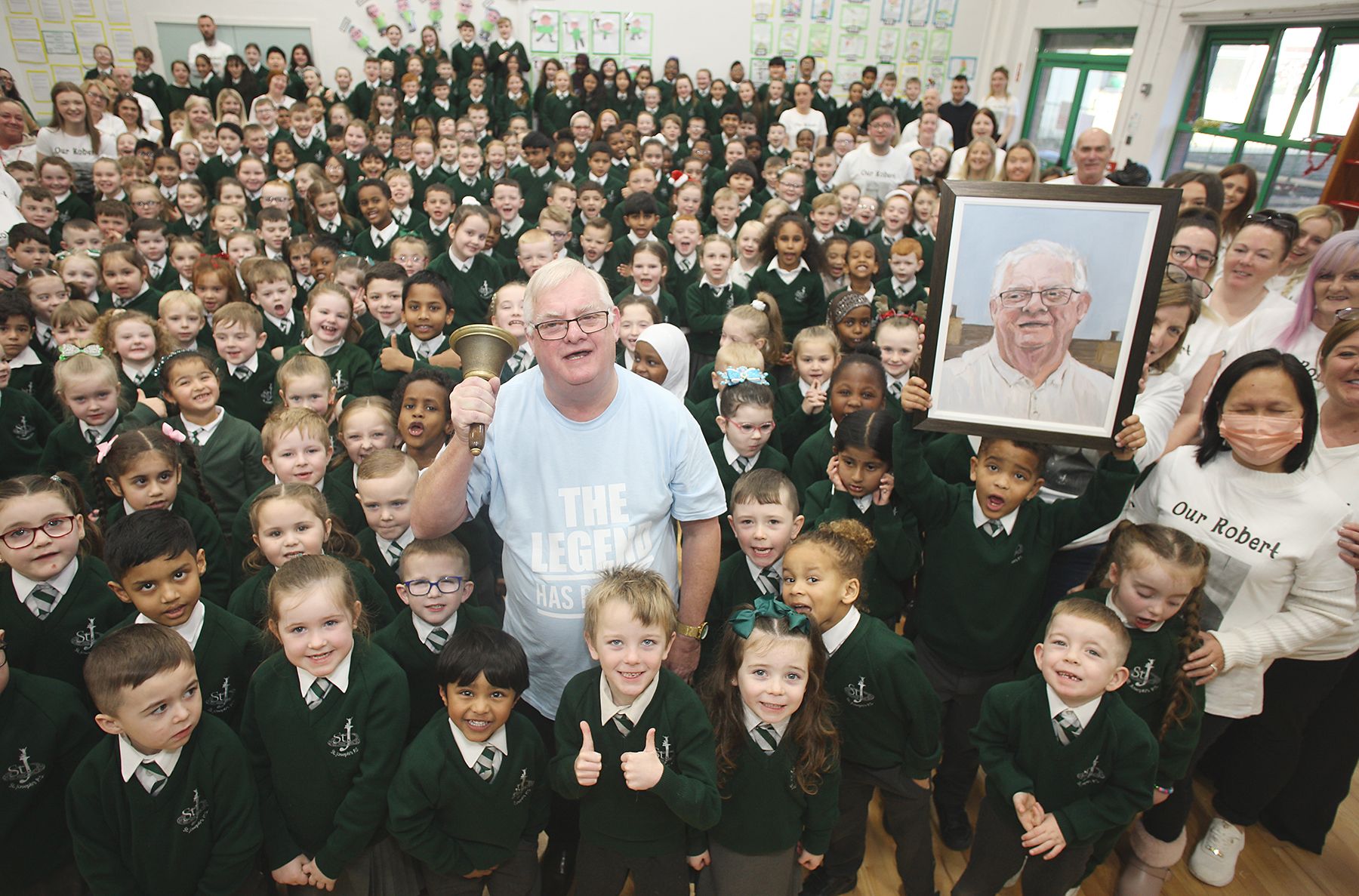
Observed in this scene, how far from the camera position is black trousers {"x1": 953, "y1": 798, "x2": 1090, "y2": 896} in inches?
79.5

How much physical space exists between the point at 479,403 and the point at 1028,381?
143cm

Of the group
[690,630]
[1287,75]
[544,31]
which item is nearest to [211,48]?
[544,31]

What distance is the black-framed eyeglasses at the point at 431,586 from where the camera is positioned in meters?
2.08

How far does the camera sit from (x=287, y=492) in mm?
2344

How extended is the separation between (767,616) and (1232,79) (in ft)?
29.4

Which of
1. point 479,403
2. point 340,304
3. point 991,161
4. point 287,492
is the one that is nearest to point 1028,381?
point 479,403

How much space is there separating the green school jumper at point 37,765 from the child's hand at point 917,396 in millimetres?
2316

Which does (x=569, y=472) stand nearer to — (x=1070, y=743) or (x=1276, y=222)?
(x=1070, y=743)

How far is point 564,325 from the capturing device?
1.63 metres

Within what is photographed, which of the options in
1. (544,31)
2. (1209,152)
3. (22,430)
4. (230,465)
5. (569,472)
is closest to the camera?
(569,472)

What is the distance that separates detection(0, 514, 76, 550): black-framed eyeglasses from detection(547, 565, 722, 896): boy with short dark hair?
152 cm

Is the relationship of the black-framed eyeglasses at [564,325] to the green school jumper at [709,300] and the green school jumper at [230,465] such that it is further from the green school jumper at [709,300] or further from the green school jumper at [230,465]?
the green school jumper at [709,300]

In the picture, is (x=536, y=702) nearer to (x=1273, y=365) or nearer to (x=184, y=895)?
(x=184, y=895)

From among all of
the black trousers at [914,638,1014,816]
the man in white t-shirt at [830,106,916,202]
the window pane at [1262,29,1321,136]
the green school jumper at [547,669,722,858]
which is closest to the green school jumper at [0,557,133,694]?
the green school jumper at [547,669,722,858]
